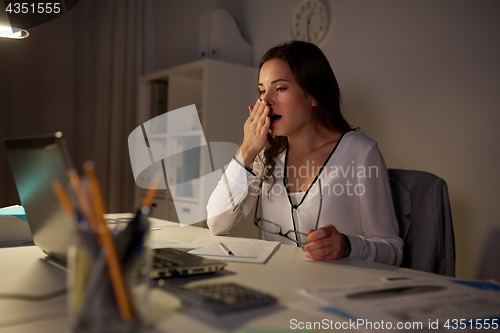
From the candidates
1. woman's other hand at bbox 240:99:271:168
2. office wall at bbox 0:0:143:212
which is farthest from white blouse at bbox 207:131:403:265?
office wall at bbox 0:0:143:212

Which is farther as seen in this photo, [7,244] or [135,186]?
[135,186]

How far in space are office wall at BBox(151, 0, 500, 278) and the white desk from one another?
108 centimetres

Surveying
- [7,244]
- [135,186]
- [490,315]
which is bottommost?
[135,186]

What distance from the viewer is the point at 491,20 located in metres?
1.60

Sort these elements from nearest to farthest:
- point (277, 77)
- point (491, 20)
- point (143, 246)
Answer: point (143, 246), point (277, 77), point (491, 20)

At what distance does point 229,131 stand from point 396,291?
204 centimetres

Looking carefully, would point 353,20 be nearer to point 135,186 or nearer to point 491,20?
point 491,20

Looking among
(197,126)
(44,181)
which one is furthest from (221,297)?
(197,126)

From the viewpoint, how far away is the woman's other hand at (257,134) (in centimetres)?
141

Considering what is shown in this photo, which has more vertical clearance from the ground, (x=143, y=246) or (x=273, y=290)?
(x=143, y=246)

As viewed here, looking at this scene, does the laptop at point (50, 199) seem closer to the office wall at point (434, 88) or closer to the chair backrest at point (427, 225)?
the chair backrest at point (427, 225)

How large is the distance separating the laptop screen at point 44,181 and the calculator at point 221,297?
198 mm

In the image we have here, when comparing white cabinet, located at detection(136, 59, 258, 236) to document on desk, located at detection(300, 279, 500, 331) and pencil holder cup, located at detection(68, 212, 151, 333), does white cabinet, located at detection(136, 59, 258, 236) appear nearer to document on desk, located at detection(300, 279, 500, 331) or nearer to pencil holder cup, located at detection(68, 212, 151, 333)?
document on desk, located at detection(300, 279, 500, 331)

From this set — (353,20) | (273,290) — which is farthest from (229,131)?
(273,290)
